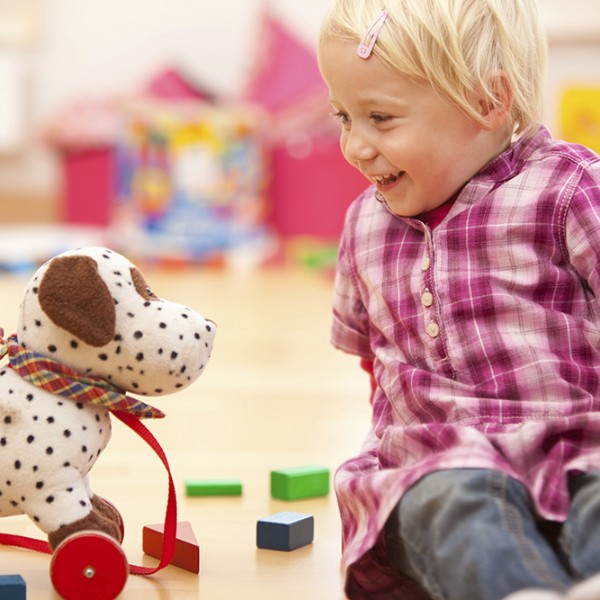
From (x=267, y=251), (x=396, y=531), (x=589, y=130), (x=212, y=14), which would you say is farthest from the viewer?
(x=212, y=14)

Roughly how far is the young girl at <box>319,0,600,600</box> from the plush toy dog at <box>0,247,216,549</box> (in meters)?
0.19

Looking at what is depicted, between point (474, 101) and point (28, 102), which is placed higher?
point (474, 101)

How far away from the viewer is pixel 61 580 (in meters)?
0.88

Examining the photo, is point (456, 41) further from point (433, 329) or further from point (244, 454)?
point (244, 454)

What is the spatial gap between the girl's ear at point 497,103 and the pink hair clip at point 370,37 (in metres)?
0.10

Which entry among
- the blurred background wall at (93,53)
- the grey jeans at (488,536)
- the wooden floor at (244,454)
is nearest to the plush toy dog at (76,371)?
the wooden floor at (244,454)

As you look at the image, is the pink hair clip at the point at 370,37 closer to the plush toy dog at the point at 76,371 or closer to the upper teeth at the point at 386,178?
the upper teeth at the point at 386,178

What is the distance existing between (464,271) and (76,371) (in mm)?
323

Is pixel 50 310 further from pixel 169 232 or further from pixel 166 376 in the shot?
pixel 169 232

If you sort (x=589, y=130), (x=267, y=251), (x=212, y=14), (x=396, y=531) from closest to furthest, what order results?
1. (x=396, y=531)
2. (x=589, y=130)
3. (x=267, y=251)
4. (x=212, y=14)

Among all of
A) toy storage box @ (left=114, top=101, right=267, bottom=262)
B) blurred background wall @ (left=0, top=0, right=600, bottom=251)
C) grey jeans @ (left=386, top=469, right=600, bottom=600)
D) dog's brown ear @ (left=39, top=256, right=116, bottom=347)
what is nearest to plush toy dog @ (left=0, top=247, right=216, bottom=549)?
dog's brown ear @ (left=39, top=256, right=116, bottom=347)

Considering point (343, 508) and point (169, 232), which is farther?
point (169, 232)

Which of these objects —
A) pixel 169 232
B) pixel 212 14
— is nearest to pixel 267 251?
pixel 169 232

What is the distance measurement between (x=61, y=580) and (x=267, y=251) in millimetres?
2615
